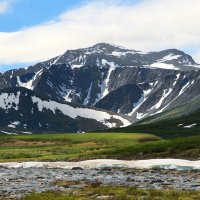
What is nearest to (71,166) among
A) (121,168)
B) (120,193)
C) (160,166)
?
(121,168)

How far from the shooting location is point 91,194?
40781mm

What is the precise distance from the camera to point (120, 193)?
41562mm

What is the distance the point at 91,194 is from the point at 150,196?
18.6 ft

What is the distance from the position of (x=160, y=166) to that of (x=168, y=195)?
45.0m

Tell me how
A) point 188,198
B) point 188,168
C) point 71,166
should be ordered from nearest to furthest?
point 188,198
point 188,168
point 71,166

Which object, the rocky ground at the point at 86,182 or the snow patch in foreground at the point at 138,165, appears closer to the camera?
the rocky ground at the point at 86,182

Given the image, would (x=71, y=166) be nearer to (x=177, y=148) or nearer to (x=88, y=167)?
(x=88, y=167)

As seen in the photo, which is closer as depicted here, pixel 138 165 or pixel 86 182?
pixel 86 182

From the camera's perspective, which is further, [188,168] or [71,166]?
[71,166]

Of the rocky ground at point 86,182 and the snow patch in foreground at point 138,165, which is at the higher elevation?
the rocky ground at point 86,182

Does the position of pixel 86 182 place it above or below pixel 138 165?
above

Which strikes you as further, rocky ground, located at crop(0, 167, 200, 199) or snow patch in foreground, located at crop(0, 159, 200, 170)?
snow patch in foreground, located at crop(0, 159, 200, 170)

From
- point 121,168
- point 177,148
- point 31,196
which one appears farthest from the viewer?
point 177,148

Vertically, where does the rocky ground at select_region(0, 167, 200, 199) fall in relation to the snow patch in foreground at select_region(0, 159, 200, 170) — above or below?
above
